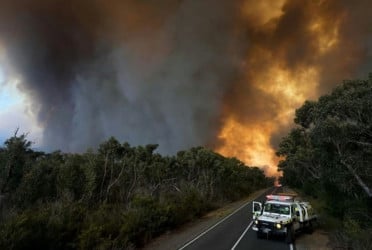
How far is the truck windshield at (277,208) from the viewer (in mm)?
17466

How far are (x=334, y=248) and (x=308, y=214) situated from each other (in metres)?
4.96

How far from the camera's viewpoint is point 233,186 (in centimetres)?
5872

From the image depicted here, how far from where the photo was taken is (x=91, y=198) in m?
25.8

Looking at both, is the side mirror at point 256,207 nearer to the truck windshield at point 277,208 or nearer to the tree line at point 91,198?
the truck windshield at point 277,208

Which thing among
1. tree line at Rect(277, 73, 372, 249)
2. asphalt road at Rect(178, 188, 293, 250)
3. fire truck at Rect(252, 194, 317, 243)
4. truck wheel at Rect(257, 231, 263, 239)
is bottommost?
asphalt road at Rect(178, 188, 293, 250)

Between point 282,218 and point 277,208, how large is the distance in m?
1.27

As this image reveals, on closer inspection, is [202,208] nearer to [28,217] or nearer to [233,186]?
[28,217]

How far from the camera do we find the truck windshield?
688 inches

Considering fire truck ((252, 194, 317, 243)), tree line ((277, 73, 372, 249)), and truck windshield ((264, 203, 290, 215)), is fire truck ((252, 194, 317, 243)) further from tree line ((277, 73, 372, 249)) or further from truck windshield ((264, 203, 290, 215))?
tree line ((277, 73, 372, 249))

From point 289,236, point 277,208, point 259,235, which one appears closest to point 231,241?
point 259,235

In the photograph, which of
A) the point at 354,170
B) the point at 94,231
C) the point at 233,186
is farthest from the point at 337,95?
the point at 233,186

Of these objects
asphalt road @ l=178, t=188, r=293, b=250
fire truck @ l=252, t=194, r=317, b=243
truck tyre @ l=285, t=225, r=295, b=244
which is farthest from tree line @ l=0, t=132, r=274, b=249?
truck tyre @ l=285, t=225, r=295, b=244

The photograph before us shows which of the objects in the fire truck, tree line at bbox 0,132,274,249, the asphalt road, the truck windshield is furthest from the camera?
the truck windshield

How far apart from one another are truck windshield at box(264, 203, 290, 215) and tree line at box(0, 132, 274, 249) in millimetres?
6790
